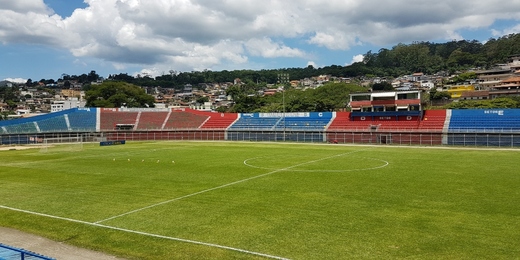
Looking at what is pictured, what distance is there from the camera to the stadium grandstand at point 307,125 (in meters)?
54.7

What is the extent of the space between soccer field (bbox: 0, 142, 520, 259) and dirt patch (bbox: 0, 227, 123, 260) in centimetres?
41

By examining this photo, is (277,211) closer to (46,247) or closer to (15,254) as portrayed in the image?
(46,247)

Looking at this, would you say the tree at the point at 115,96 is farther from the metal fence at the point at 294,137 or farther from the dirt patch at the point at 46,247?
the dirt patch at the point at 46,247

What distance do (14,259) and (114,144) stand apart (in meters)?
58.3

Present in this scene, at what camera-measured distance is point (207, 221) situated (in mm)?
15312

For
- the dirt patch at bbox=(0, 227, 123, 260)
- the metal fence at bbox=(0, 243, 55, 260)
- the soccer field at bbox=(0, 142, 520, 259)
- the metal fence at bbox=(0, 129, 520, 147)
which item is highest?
the metal fence at bbox=(0, 129, 520, 147)

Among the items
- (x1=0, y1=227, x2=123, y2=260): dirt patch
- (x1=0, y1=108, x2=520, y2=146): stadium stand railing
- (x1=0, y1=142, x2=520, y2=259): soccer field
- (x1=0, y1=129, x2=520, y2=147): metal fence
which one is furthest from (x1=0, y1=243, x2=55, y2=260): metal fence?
(x1=0, y1=108, x2=520, y2=146): stadium stand railing

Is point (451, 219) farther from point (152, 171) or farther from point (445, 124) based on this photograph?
point (445, 124)

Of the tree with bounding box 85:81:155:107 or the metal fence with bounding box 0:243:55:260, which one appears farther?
the tree with bounding box 85:81:155:107

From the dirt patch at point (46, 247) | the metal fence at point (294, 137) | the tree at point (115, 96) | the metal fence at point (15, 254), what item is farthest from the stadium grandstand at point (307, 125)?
the metal fence at point (15, 254)

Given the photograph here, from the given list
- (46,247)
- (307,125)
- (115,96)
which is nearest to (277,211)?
(46,247)

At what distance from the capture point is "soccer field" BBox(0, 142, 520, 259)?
12.1m

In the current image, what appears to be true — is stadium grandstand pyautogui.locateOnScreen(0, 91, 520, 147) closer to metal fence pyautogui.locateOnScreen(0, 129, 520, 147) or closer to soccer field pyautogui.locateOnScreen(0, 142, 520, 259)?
metal fence pyautogui.locateOnScreen(0, 129, 520, 147)

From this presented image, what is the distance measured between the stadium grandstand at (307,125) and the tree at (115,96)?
103 ft
